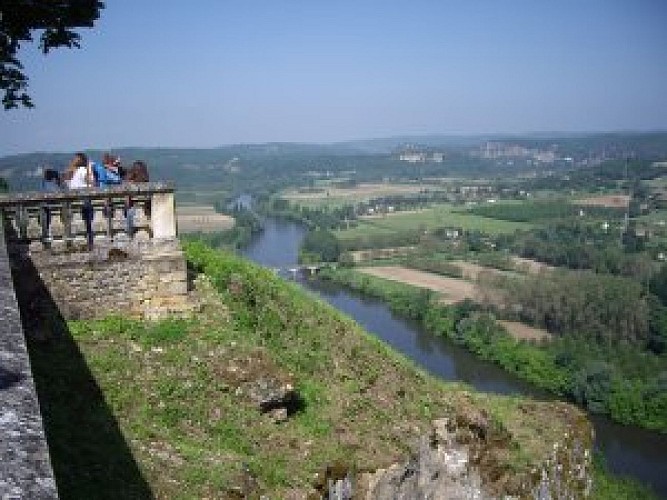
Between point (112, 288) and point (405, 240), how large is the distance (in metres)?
112

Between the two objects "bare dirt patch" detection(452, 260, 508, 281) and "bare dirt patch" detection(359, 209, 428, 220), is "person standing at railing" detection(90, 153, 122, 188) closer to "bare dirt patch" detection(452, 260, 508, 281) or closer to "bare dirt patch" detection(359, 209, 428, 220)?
"bare dirt patch" detection(452, 260, 508, 281)

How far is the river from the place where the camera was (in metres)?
41.1

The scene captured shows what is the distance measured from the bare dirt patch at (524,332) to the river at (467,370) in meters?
6.69

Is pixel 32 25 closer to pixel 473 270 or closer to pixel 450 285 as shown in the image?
pixel 450 285

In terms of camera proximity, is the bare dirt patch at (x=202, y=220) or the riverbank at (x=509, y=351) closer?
the riverbank at (x=509, y=351)

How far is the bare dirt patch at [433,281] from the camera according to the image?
267ft

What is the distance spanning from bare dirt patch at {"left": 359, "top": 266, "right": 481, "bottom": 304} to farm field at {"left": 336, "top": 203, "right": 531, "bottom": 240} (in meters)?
26.4

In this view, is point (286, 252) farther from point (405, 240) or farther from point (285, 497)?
point (285, 497)

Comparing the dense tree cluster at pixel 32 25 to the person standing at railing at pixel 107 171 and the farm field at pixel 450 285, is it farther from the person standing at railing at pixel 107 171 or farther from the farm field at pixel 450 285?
the farm field at pixel 450 285

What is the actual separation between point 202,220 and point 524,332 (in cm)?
7059

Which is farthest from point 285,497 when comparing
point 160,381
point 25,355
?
point 25,355

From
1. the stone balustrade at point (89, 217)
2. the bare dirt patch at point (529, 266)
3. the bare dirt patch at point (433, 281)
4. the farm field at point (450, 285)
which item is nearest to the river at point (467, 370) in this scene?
the farm field at point (450, 285)

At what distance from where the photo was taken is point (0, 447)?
2.62 meters

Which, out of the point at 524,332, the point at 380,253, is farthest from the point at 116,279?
the point at 380,253
